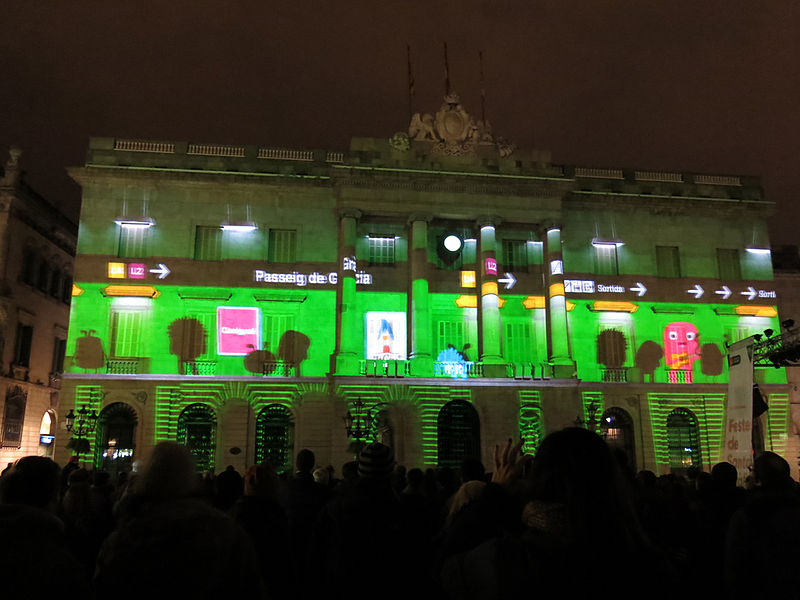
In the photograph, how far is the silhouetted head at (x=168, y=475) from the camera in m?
3.16

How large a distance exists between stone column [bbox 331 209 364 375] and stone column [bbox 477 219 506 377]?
5900mm

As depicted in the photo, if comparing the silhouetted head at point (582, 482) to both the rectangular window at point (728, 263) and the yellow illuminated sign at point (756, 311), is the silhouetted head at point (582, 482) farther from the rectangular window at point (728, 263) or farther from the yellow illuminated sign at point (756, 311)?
the rectangular window at point (728, 263)

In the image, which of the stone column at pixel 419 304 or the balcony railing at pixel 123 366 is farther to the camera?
the stone column at pixel 419 304

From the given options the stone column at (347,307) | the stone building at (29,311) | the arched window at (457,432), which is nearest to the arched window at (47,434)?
the stone building at (29,311)

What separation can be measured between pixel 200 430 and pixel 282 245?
9719 mm

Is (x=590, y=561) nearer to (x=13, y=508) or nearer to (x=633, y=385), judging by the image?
(x=13, y=508)

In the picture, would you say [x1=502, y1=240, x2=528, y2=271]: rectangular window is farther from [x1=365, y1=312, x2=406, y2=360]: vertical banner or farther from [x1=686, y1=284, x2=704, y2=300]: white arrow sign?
[x1=686, y1=284, x2=704, y2=300]: white arrow sign

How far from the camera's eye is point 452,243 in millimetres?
35438

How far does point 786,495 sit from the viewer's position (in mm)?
4680

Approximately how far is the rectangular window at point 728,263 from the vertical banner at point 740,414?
20.1 m

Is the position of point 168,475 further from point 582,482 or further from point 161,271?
point 161,271

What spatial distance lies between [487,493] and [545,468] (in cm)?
156

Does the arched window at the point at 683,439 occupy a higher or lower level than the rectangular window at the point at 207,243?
lower

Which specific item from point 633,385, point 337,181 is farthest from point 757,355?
point 337,181
